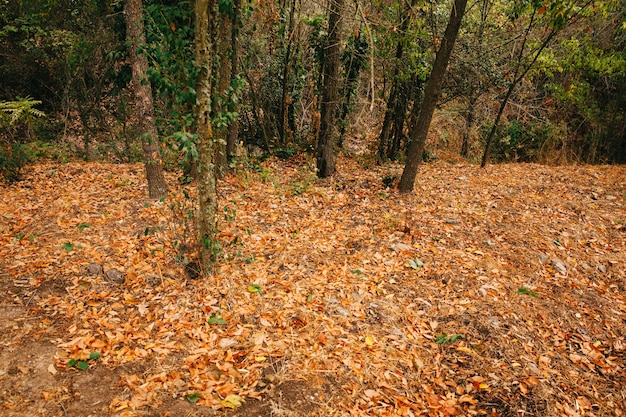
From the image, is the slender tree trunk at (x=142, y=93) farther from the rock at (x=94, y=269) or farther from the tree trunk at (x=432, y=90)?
the tree trunk at (x=432, y=90)

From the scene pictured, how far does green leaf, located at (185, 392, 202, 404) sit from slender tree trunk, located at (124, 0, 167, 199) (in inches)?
130

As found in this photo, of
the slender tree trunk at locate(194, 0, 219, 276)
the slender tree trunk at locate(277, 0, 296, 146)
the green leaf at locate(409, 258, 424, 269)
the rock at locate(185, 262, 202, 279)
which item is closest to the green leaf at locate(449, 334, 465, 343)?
the green leaf at locate(409, 258, 424, 269)

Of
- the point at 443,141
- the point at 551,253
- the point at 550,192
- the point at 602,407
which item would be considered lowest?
the point at 602,407

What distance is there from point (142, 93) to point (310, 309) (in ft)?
13.9

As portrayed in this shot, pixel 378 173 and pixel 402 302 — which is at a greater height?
pixel 378 173

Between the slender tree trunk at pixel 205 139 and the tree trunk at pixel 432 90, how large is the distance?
4.23 m

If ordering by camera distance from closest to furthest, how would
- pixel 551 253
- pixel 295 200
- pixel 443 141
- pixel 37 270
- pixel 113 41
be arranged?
pixel 37 270, pixel 551 253, pixel 295 200, pixel 113 41, pixel 443 141

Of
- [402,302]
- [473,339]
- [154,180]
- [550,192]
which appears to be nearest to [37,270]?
[154,180]

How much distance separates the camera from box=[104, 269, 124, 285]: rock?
178 inches

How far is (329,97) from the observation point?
25.2 ft

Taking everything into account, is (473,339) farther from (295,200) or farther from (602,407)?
(295,200)

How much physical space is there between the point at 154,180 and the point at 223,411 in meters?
4.40

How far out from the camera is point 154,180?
6.32m

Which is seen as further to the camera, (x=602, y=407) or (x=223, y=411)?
(x=602, y=407)
